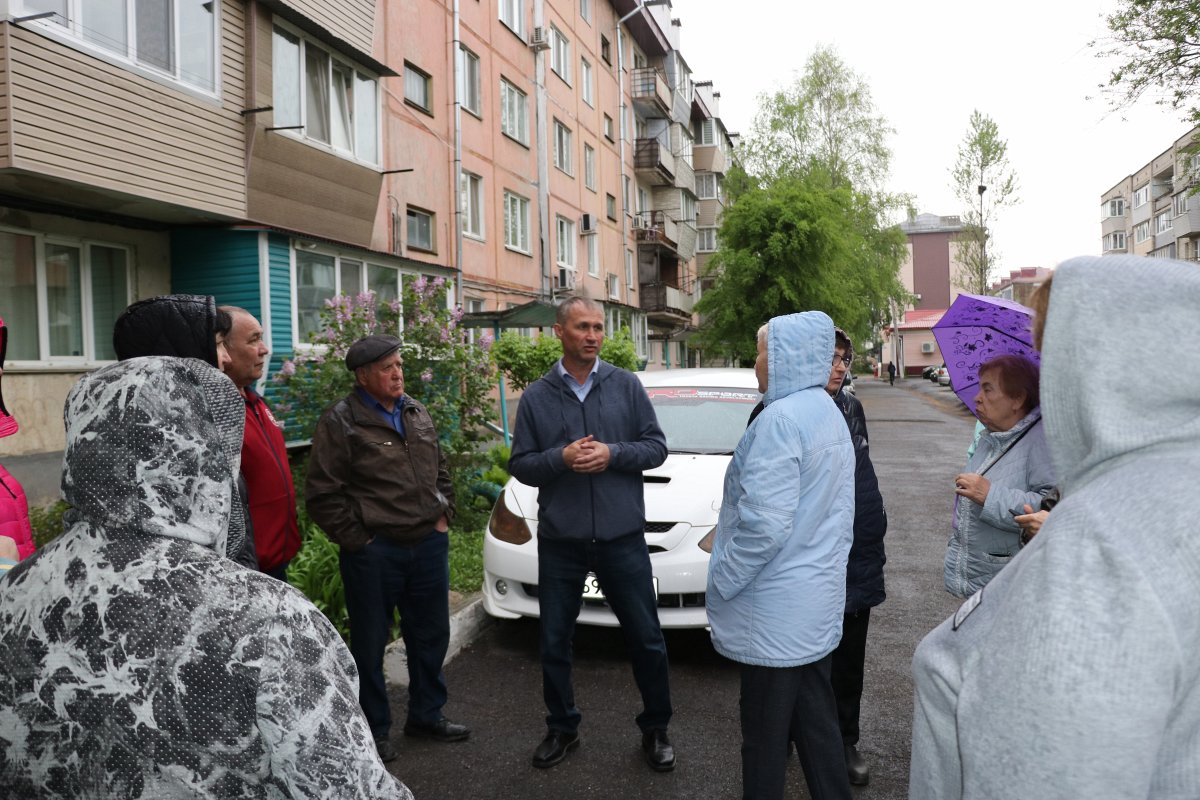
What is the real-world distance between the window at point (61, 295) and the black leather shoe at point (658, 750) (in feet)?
28.8

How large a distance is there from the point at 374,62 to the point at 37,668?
45.3 ft

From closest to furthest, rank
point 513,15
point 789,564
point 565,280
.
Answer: point 789,564, point 513,15, point 565,280

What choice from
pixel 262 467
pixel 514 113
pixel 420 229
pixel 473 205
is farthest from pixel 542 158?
pixel 262 467

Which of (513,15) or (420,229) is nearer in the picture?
(420,229)

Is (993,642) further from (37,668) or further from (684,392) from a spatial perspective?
(684,392)

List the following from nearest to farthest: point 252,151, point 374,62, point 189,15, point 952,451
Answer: point 189,15, point 252,151, point 374,62, point 952,451

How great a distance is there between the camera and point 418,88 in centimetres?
1719

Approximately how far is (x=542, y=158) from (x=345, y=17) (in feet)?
31.8

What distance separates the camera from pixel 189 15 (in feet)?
34.2

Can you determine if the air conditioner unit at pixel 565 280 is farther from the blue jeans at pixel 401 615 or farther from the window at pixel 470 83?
the blue jeans at pixel 401 615

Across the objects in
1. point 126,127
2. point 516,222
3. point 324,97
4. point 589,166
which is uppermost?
point 589,166

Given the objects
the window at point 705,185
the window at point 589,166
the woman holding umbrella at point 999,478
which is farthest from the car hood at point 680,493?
the window at point 705,185

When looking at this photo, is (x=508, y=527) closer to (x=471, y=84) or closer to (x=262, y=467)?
(x=262, y=467)

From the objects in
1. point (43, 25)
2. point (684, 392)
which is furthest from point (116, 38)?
point (684, 392)
